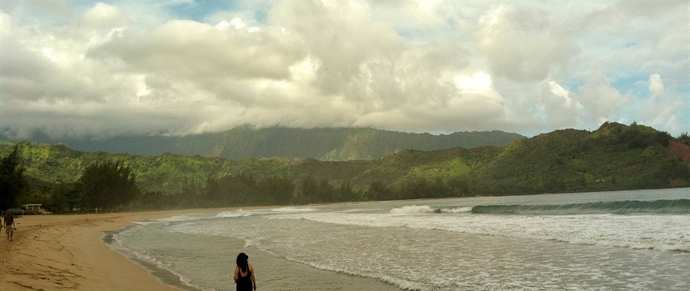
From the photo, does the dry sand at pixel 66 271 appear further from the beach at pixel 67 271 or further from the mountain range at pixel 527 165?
the mountain range at pixel 527 165

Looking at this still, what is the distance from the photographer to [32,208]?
2719 inches

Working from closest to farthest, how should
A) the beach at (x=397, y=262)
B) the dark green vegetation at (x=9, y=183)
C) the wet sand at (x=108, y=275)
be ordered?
1. the wet sand at (x=108, y=275)
2. the beach at (x=397, y=262)
3. the dark green vegetation at (x=9, y=183)

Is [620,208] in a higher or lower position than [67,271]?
higher

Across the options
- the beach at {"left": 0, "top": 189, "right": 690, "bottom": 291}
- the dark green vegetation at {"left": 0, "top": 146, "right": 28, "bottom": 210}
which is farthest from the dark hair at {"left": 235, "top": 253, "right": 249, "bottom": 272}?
the dark green vegetation at {"left": 0, "top": 146, "right": 28, "bottom": 210}

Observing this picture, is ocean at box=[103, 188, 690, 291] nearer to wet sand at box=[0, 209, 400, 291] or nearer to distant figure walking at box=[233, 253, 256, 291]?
wet sand at box=[0, 209, 400, 291]

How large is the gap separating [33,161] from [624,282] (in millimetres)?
165600

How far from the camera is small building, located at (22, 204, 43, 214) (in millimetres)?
66363

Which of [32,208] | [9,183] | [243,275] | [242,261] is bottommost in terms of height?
[32,208]

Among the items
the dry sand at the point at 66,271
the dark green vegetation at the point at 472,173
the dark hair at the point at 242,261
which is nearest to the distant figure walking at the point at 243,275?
the dark hair at the point at 242,261

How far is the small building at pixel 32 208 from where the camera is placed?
218 ft

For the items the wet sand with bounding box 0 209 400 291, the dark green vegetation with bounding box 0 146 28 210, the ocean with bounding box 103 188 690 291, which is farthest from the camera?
the dark green vegetation with bounding box 0 146 28 210

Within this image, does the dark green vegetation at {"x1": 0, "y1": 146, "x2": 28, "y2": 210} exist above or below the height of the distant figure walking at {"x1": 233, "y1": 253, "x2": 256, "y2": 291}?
above

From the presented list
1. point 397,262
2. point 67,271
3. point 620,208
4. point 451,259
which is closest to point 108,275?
point 67,271

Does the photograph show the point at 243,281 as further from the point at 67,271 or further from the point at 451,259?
the point at 451,259
